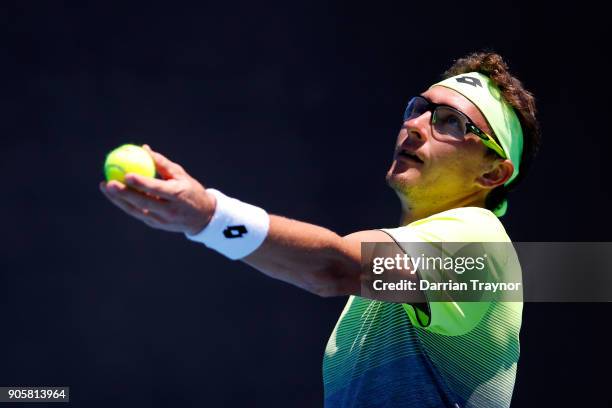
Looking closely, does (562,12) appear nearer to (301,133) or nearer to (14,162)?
(301,133)

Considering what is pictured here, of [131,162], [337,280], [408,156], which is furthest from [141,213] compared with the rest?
[408,156]

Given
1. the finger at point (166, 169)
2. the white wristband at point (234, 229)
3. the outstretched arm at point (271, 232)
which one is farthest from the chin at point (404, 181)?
the finger at point (166, 169)

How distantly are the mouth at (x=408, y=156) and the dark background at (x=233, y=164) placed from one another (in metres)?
2.37

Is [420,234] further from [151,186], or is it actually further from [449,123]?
[151,186]

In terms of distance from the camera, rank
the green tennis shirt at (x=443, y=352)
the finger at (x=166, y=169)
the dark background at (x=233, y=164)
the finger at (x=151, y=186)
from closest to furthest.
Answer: the finger at (x=151, y=186)
the finger at (x=166, y=169)
the green tennis shirt at (x=443, y=352)
the dark background at (x=233, y=164)

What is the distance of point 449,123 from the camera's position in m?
2.94

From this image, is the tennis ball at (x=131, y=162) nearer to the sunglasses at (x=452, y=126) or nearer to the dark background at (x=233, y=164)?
the sunglasses at (x=452, y=126)

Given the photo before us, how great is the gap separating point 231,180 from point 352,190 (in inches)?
27.9

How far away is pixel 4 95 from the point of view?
5121 mm

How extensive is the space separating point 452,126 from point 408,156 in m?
0.17

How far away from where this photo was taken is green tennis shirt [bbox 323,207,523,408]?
2.52m

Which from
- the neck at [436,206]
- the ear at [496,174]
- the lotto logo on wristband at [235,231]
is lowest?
the lotto logo on wristband at [235,231]

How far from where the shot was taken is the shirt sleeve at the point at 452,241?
7.68ft

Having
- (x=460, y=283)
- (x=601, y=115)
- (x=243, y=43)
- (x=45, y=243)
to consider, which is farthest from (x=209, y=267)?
(x=460, y=283)
